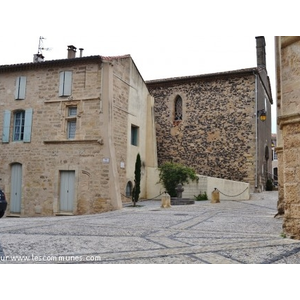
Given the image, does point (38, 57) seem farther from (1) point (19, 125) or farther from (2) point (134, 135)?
(2) point (134, 135)

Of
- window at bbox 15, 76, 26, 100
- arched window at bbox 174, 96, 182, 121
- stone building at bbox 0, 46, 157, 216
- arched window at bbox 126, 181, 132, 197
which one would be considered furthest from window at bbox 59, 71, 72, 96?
arched window at bbox 174, 96, 182, 121

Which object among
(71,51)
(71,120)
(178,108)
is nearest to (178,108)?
(178,108)

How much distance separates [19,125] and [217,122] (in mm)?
10660

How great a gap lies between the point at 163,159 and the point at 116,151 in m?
6.92

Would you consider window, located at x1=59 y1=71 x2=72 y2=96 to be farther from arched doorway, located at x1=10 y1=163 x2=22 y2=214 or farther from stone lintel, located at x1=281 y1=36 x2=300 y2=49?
stone lintel, located at x1=281 y1=36 x2=300 y2=49

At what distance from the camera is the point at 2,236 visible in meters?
5.82

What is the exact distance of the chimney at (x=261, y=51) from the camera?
20.4 m

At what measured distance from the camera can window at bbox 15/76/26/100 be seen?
1421 centimetres

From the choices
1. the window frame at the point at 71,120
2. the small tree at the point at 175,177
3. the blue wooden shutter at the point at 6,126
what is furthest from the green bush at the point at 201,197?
the blue wooden shutter at the point at 6,126

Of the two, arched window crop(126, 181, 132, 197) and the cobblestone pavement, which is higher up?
arched window crop(126, 181, 132, 197)

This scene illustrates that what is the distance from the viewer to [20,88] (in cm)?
1427

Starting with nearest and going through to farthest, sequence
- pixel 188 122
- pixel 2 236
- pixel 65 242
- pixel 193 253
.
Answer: pixel 193 253, pixel 65 242, pixel 2 236, pixel 188 122

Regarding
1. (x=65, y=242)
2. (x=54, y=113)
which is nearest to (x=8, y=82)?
(x=54, y=113)

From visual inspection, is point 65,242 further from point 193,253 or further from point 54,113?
point 54,113
